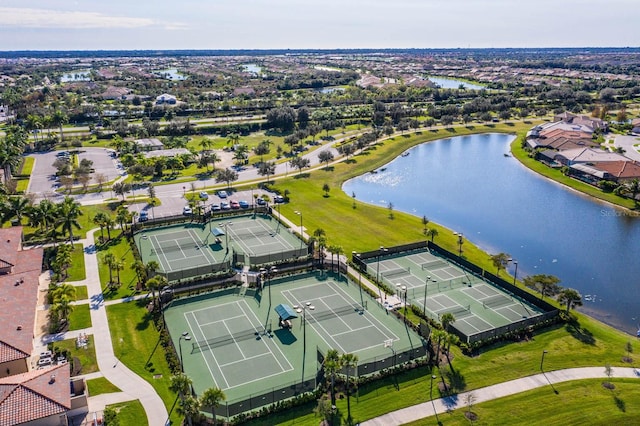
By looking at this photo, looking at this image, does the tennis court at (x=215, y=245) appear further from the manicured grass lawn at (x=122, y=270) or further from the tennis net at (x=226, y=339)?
the tennis net at (x=226, y=339)

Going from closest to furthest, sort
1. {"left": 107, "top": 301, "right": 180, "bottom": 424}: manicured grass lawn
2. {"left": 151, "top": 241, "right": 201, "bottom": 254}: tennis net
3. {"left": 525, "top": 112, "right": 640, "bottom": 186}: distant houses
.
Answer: {"left": 107, "top": 301, "right": 180, "bottom": 424}: manicured grass lawn, {"left": 151, "top": 241, "right": 201, "bottom": 254}: tennis net, {"left": 525, "top": 112, "right": 640, "bottom": 186}: distant houses

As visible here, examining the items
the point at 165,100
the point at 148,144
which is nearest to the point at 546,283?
the point at 148,144

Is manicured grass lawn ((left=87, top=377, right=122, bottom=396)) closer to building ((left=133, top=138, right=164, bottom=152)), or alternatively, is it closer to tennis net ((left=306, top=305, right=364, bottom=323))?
tennis net ((left=306, top=305, right=364, bottom=323))

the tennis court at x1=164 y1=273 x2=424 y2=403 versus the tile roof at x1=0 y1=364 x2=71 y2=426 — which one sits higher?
the tile roof at x1=0 y1=364 x2=71 y2=426

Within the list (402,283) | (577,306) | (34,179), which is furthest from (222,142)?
(577,306)

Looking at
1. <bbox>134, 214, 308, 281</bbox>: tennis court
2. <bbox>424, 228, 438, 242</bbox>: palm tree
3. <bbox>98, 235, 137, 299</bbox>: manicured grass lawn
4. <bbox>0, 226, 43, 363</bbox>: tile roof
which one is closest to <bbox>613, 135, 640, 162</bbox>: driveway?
<bbox>424, 228, 438, 242</bbox>: palm tree

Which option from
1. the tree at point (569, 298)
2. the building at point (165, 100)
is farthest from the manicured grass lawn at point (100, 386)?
the building at point (165, 100)

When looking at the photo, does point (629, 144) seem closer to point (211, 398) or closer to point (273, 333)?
point (273, 333)
